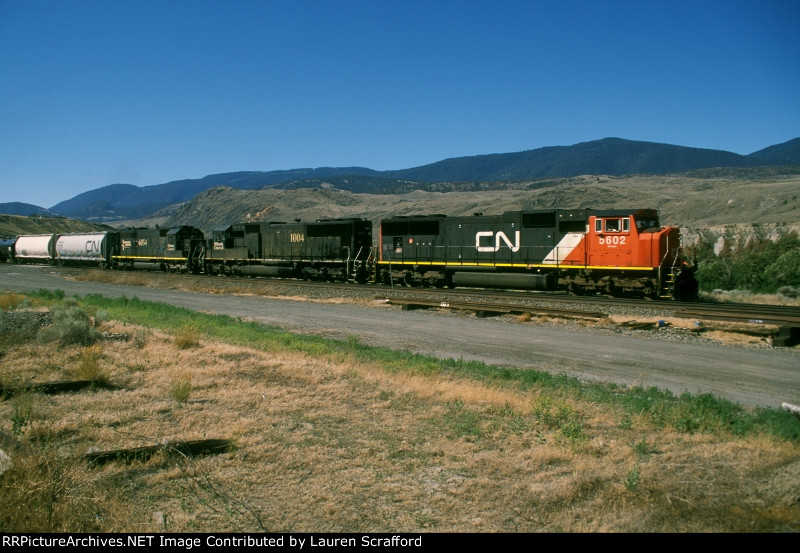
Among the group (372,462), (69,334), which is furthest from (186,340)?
(372,462)

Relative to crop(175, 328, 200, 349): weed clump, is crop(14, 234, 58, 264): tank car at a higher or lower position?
higher

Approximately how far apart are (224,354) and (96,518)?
7.76m

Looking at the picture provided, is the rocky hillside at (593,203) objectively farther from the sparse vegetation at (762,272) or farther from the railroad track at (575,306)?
the railroad track at (575,306)

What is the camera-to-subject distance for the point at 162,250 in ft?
139

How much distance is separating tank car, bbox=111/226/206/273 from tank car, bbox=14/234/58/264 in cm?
1136

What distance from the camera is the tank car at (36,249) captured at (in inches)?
2104

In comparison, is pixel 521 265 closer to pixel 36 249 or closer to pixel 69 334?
pixel 69 334

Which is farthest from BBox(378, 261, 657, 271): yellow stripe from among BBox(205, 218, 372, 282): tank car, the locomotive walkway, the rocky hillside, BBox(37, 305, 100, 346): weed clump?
the rocky hillside

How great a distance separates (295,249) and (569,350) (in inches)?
890

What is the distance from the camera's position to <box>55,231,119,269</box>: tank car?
4751 centimetres

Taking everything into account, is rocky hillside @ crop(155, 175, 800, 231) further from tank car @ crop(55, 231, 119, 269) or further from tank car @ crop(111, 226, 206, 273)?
tank car @ crop(111, 226, 206, 273)

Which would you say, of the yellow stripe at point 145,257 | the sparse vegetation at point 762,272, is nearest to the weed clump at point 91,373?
the sparse vegetation at point 762,272
